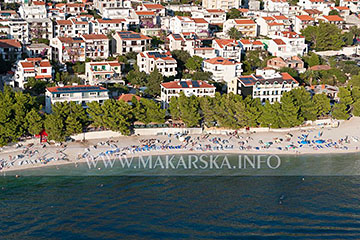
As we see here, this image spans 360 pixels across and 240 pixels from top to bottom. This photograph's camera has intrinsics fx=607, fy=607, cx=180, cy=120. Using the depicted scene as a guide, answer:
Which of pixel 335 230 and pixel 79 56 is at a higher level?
pixel 79 56

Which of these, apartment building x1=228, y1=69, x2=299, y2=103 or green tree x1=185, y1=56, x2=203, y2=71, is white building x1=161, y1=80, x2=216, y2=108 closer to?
apartment building x1=228, y1=69, x2=299, y2=103

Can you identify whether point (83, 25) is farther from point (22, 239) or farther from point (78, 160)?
point (22, 239)

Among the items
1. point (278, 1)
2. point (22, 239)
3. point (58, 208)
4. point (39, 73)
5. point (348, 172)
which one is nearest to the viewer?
point (22, 239)

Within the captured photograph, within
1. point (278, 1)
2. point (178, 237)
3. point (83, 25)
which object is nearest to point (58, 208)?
point (178, 237)

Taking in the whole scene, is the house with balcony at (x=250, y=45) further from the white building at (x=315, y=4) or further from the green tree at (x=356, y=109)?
the white building at (x=315, y=4)

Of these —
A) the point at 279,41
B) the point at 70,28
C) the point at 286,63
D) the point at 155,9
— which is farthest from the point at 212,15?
the point at 70,28

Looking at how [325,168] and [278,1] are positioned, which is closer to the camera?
[325,168]

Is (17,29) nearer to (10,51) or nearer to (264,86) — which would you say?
(10,51)

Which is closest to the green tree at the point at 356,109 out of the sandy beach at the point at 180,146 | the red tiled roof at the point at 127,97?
the sandy beach at the point at 180,146
